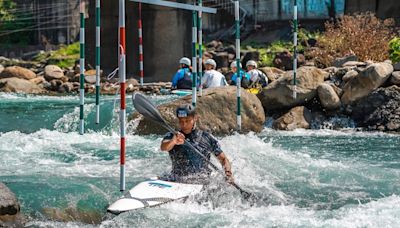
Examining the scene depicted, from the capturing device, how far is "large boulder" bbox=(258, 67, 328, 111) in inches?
561

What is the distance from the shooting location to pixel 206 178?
25.4 feet

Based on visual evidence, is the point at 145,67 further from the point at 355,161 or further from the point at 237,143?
the point at 355,161

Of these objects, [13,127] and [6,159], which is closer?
[6,159]

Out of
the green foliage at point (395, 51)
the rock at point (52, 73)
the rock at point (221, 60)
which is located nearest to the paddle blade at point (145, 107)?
the green foliage at point (395, 51)

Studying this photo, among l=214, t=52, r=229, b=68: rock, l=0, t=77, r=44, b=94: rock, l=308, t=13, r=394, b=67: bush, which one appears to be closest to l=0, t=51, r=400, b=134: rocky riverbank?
l=308, t=13, r=394, b=67: bush

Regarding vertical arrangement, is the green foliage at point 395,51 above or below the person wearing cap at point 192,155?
above

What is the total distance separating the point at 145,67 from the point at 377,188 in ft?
46.1

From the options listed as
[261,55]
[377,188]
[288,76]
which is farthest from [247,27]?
[377,188]

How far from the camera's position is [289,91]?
1420cm

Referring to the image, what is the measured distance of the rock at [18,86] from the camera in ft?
68.6

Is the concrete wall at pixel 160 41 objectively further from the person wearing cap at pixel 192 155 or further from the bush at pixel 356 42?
Result: the person wearing cap at pixel 192 155

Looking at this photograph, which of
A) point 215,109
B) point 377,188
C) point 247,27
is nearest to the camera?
point 377,188

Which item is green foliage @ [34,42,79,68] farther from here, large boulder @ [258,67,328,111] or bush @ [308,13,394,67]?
large boulder @ [258,67,328,111]

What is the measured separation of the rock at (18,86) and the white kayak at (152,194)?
13.8 meters
